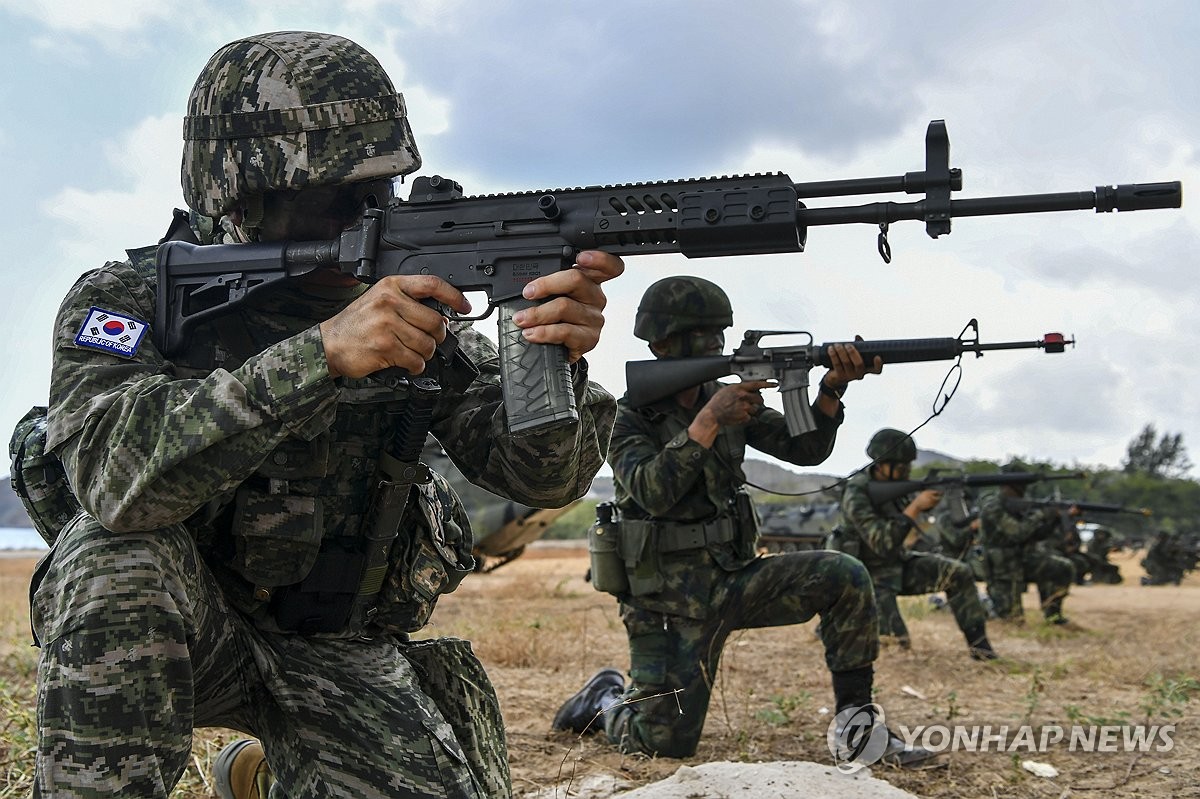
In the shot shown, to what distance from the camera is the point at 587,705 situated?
205 inches

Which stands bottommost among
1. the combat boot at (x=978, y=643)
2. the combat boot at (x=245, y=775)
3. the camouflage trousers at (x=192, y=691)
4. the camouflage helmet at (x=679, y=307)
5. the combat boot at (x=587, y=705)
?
the combat boot at (x=978, y=643)

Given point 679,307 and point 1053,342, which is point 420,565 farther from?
point 1053,342

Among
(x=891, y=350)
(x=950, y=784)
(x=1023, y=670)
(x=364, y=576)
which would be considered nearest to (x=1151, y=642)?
(x=1023, y=670)

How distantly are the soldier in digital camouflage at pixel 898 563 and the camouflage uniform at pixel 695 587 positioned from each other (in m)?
3.93

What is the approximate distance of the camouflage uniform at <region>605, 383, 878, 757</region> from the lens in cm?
509

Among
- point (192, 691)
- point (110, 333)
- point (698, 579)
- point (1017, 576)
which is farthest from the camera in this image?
point (1017, 576)

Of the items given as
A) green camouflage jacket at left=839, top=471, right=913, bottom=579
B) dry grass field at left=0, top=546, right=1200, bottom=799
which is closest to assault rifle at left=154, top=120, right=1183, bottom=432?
dry grass field at left=0, top=546, right=1200, bottom=799

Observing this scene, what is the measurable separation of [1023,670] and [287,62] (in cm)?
714

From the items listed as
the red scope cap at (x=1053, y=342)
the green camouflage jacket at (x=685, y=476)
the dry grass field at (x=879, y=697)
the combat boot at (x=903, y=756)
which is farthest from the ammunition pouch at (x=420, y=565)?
the red scope cap at (x=1053, y=342)

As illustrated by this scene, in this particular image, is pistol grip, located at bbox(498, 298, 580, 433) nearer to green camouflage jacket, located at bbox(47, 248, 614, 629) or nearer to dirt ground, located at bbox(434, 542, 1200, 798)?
green camouflage jacket, located at bbox(47, 248, 614, 629)

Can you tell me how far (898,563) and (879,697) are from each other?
2.94m

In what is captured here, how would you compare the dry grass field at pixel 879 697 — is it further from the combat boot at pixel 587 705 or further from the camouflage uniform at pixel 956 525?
the camouflage uniform at pixel 956 525

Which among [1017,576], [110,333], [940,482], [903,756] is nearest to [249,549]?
[110,333]

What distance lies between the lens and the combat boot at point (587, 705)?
5.17 meters
